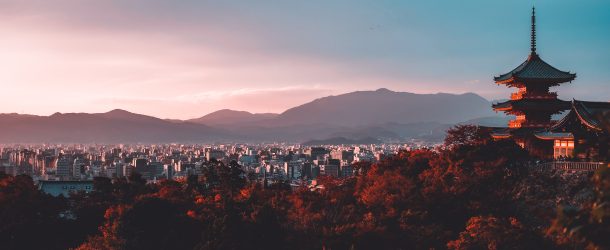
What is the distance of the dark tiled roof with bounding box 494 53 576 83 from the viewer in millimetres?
25953

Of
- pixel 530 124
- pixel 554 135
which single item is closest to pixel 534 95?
pixel 530 124

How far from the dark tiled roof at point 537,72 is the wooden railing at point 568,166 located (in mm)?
6091

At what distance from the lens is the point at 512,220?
57.3 ft

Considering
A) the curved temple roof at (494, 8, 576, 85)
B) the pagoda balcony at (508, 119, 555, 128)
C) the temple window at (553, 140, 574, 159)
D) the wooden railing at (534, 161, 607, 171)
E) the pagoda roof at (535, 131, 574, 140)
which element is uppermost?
the curved temple roof at (494, 8, 576, 85)

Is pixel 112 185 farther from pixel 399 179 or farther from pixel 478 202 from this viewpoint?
pixel 478 202

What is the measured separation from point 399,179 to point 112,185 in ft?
50.2

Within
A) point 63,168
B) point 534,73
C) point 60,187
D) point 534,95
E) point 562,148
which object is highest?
point 534,73

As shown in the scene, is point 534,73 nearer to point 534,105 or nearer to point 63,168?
point 534,105

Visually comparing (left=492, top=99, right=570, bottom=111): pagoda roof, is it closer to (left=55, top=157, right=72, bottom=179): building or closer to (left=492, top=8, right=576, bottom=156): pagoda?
(left=492, top=8, right=576, bottom=156): pagoda

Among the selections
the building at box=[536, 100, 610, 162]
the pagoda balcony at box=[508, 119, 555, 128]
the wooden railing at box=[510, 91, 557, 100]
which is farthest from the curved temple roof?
the building at box=[536, 100, 610, 162]

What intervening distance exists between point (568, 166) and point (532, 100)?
21.6 feet

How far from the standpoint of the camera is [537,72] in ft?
86.6

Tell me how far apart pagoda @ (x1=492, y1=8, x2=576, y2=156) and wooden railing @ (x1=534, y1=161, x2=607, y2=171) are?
436 centimetres

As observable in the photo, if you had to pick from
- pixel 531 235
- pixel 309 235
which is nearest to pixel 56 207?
pixel 309 235
